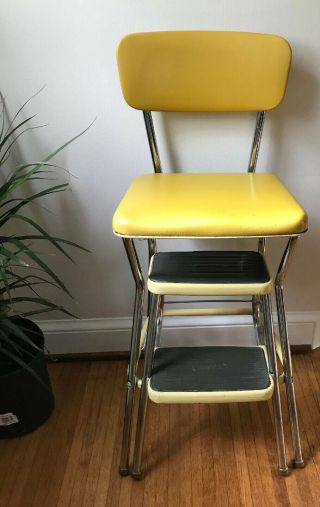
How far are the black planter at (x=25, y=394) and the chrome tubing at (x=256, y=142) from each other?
0.69 metres

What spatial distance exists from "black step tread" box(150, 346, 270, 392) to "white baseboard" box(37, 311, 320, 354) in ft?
1.11

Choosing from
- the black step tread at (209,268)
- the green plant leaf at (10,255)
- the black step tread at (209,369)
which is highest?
the green plant leaf at (10,255)

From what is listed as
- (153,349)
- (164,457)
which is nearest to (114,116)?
(153,349)

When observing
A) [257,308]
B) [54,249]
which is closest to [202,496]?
[257,308]

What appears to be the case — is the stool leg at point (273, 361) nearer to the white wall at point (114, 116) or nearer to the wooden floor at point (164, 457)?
the wooden floor at point (164, 457)

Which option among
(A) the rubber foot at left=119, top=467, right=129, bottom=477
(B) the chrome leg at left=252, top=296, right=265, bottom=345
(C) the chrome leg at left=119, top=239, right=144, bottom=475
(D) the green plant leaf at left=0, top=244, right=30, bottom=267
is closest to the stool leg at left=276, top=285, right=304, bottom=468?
(B) the chrome leg at left=252, top=296, right=265, bottom=345

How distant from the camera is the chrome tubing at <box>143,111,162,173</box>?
3.43 feet

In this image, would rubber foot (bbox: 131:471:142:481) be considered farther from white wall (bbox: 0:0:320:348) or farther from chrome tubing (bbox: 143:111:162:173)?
chrome tubing (bbox: 143:111:162:173)

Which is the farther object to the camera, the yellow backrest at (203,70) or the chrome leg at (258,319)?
the chrome leg at (258,319)

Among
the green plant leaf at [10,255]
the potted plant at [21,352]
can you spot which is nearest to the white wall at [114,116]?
the potted plant at [21,352]

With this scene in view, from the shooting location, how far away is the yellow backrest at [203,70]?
0.97m

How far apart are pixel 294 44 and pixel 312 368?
911 mm

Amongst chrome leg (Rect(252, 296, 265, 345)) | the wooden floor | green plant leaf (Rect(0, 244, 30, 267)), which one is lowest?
the wooden floor

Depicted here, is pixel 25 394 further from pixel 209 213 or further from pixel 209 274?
pixel 209 213
